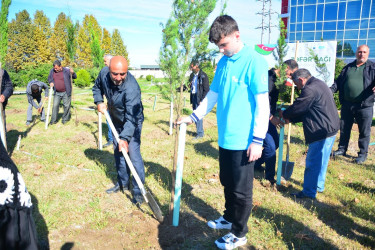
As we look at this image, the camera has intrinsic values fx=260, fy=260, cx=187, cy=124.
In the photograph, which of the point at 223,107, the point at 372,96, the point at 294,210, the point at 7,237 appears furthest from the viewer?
the point at 372,96

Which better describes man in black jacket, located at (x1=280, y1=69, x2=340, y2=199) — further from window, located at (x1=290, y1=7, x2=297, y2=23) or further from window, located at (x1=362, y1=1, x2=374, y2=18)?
window, located at (x1=290, y1=7, x2=297, y2=23)

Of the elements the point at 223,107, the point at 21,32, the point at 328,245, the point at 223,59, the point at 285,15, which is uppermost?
the point at 285,15

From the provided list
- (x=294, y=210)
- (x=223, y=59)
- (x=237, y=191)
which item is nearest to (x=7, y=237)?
(x=237, y=191)

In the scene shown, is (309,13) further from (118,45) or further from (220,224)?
(220,224)

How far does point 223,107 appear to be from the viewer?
248cm

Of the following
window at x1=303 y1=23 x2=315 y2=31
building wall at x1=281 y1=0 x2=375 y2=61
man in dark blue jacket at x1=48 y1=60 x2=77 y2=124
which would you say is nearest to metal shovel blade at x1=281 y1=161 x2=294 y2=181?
man in dark blue jacket at x1=48 y1=60 x2=77 y2=124

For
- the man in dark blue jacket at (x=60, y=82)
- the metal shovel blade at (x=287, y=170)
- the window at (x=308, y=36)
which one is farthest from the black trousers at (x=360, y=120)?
the window at (x=308, y=36)

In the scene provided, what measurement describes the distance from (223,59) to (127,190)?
2.62 meters

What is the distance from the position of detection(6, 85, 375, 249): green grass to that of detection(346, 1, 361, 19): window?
31864 mm

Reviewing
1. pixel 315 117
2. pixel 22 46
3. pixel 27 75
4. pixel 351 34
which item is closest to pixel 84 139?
pixel 315 117

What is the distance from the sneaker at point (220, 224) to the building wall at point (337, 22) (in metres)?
31.4

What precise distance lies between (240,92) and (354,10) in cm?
3664

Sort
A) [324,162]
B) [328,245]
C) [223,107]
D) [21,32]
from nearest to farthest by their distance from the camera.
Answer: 1. [223,107]
2. [328,245]
3. [324,162]
4. [21,32]

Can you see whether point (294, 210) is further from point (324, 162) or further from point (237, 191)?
point (237, 191)
